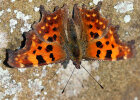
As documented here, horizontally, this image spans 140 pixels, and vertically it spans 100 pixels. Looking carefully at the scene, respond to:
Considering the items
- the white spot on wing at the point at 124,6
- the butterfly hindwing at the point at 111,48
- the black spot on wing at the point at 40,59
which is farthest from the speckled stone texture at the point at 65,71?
the black spot on wing at the point at 40,59

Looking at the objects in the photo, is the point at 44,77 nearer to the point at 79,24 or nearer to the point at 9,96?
the point at 9,96

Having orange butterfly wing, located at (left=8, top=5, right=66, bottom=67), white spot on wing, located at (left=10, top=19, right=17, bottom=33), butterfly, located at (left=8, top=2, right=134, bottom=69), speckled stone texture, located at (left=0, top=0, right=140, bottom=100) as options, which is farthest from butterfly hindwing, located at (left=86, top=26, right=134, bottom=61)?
white spot on wing, located at (left=10, top=19, right=17, bottom=33)

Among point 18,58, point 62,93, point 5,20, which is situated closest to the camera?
point 18,58

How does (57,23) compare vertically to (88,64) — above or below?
above

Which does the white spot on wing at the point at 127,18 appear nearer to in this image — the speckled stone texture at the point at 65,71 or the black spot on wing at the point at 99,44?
the speckled stone texture at the point at 65,71

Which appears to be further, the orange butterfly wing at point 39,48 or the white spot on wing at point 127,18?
the white spot on wing at point 127,18

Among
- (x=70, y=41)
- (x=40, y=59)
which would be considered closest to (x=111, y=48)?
(x=70, y=41)

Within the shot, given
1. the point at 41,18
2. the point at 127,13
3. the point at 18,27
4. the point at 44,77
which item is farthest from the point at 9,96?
the point at 127,13
